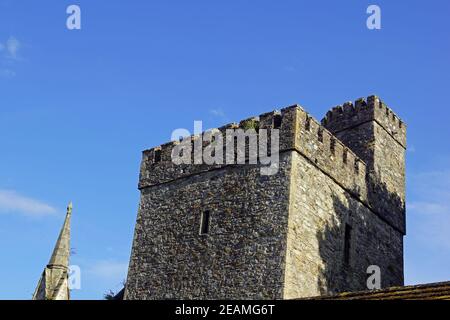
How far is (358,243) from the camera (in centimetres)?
1845

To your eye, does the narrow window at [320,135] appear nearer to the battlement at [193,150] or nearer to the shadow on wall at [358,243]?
the battlement at [193,150]

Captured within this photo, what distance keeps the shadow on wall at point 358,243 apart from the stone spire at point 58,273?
10.5m

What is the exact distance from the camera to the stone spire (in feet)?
76.0

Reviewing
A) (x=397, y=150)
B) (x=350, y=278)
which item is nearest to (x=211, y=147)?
(x=350, y=278)

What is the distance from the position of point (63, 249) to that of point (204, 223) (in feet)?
29.7

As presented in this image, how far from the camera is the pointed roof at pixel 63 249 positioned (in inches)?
955

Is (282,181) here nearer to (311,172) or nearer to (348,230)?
(311,172)

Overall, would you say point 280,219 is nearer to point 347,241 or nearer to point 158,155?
point 347,241

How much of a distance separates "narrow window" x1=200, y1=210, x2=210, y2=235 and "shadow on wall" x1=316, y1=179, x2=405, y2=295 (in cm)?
304

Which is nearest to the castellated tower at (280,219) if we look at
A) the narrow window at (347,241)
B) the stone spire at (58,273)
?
the narrow window at (347,241)

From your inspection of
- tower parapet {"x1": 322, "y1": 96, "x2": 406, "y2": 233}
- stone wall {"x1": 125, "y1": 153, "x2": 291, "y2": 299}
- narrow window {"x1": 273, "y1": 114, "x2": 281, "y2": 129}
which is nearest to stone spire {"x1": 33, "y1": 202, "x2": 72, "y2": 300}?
stone wall {"x1": 125, "y1": 153, "x2": 291, "y2": 299}

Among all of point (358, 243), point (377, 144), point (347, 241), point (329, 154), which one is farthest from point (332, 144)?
point (377, 144)
